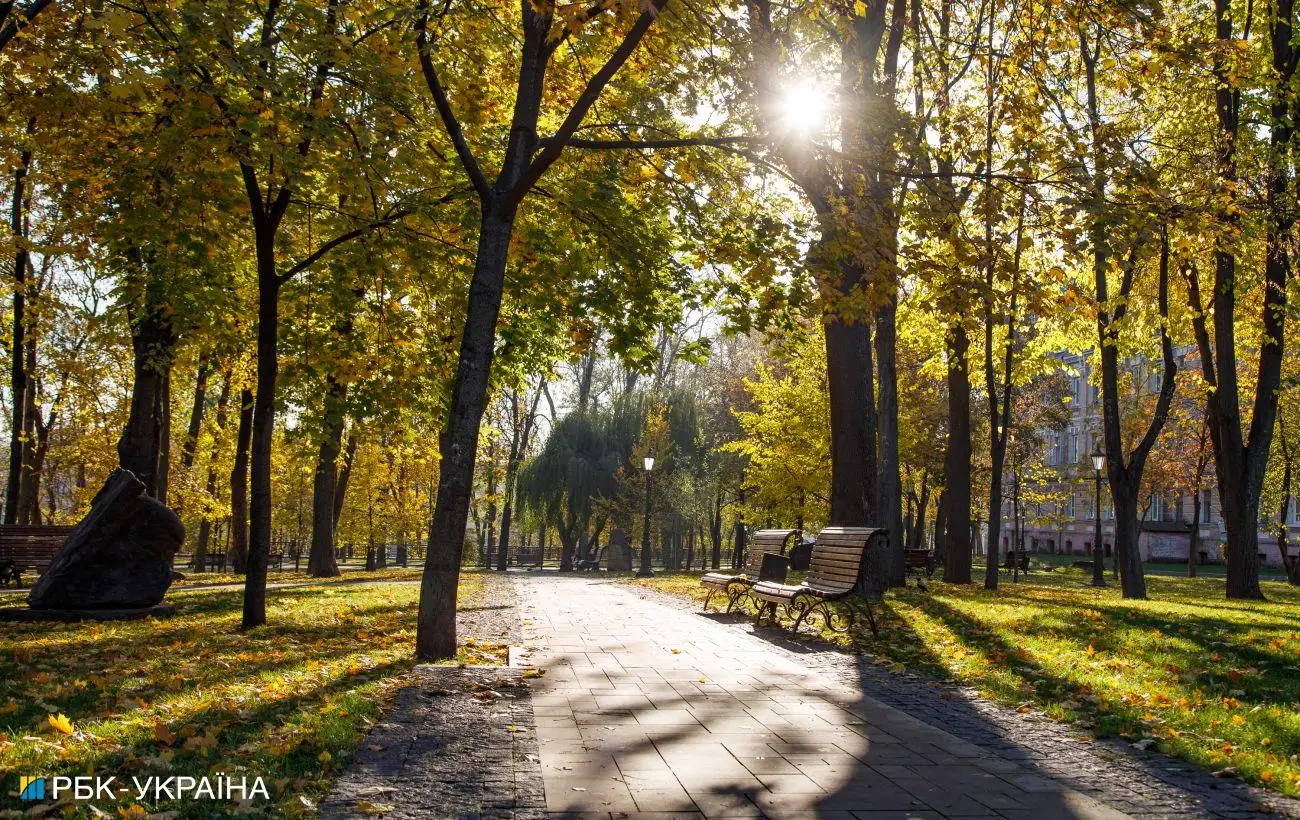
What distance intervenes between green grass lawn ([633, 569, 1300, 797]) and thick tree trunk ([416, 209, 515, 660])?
391 centimetres

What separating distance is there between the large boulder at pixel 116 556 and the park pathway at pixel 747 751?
565cm

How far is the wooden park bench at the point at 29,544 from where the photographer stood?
15703 millimetres

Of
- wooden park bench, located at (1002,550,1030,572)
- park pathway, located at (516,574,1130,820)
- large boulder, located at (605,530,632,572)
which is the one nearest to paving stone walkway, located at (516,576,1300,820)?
park pathway, located at (516,574,1130,820)

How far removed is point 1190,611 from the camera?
13.2 metres

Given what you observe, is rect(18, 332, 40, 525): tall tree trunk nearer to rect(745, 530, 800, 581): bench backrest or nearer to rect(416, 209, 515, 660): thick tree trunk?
rect(745, 530, 800, 581): bench backrest

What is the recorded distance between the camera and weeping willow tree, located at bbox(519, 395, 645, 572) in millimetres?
36094

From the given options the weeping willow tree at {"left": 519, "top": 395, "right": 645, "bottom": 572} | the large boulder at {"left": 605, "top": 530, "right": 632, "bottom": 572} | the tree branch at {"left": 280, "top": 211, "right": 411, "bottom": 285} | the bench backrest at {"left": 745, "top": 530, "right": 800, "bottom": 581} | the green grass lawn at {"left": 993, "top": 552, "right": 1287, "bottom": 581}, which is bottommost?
the green grass lawn at {"left": 993, "top": 552, "right": 1287, "bottom": 581}

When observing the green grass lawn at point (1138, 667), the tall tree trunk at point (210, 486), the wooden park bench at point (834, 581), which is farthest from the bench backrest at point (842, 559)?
the tall tree trunk at point (210, 486)

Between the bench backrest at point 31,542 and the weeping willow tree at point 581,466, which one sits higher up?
the weeping willow tree at point 581,466

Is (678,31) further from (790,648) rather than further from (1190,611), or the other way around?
(1190,611)

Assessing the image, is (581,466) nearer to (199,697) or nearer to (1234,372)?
(1234,372)

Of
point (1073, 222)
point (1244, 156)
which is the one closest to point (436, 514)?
point (1073, 222)

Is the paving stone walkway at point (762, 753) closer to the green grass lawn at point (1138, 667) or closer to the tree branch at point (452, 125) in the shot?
the green grass lawn at point (1138, 667)

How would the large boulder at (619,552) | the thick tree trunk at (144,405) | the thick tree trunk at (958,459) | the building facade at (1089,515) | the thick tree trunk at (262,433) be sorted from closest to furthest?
the thick tree trunk at (262,433) → the thick tree trunk at (144,405) → the thick tree trunk at (958,459) → the large boulder at (619,552) → the building facade at (1089,515)
